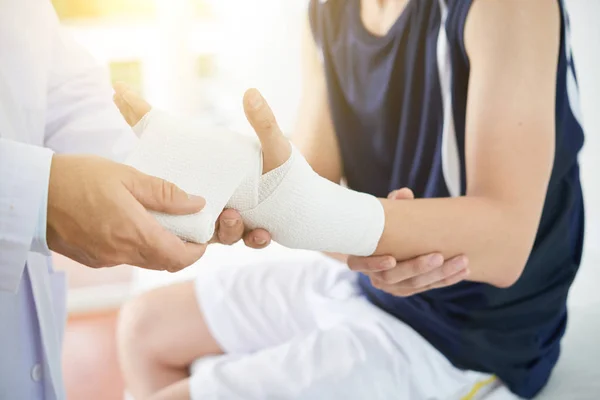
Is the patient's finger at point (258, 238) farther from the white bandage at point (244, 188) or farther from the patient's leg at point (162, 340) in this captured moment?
the patient's leg at point (162, 340)

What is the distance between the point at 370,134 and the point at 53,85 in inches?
21.7

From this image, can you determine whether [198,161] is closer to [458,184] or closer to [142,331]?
[458,184]

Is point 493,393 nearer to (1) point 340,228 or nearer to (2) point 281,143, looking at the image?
(1) point 340,228

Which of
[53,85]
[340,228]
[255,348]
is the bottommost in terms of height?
[255,348]

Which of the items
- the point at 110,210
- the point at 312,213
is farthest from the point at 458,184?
the point at 110,210

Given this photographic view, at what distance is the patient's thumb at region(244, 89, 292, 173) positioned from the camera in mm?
580

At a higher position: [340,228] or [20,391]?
[340,228]

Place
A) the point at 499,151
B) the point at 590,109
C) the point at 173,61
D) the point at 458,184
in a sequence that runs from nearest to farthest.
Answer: the point at 499,151
the point at 458,184
the point at 590,109
the point at 173,61

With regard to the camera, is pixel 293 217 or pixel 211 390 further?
pixel 211 390

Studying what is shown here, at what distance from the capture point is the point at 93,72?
3.10ft

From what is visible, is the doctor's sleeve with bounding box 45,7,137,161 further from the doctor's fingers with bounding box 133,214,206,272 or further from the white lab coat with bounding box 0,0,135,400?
the doctor's fingers with bounding box 133,214,206,272

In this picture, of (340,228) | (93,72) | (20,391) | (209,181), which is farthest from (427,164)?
(20,391)

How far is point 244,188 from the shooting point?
63 centimetres

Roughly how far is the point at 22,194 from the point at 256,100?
0.25 meters
